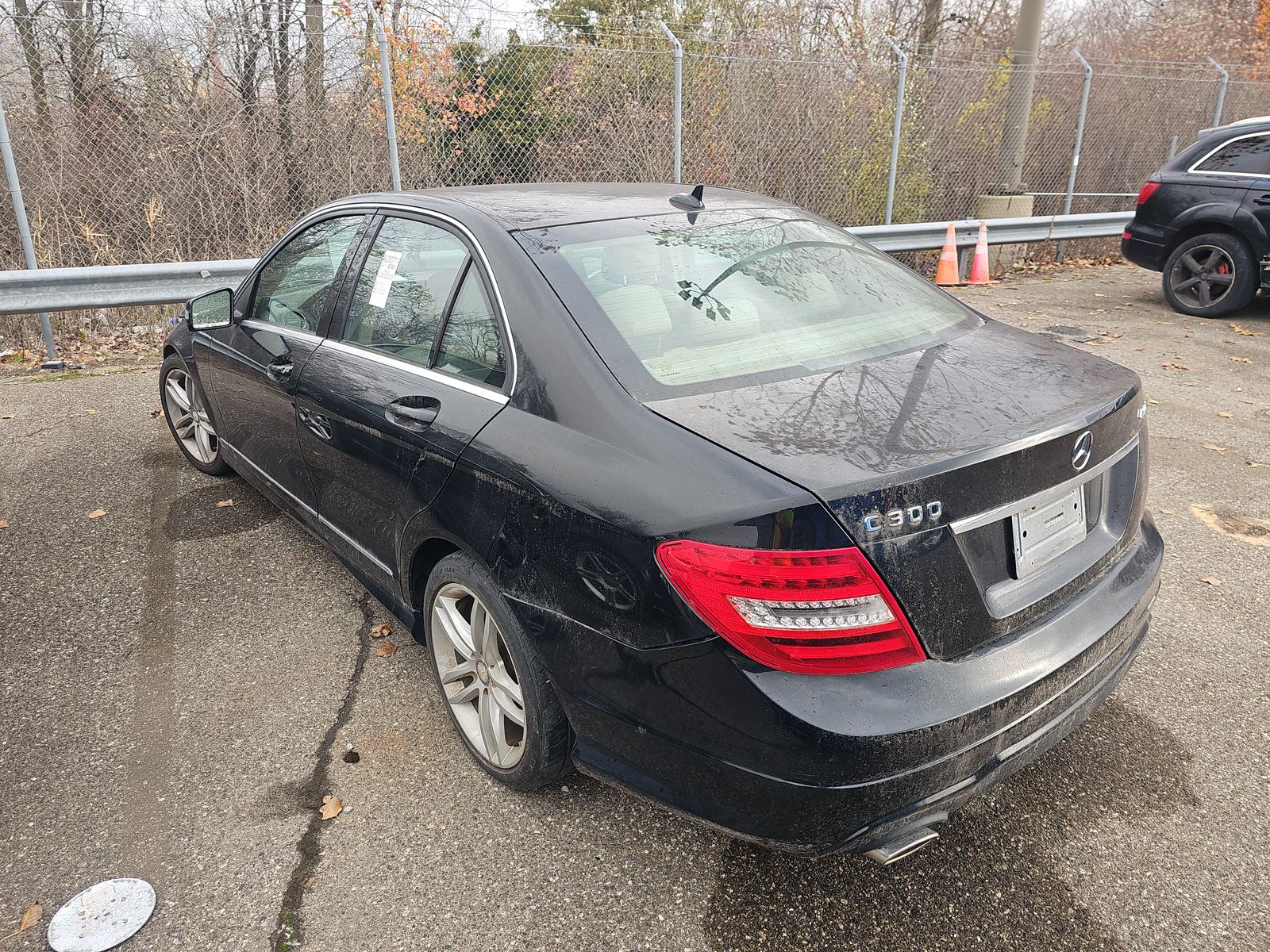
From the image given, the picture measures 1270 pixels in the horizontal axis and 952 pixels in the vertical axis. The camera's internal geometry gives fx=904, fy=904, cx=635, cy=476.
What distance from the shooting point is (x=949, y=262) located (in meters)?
9.86

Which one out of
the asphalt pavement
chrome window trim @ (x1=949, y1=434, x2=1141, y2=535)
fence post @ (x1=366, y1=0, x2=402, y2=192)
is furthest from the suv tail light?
chrome window trim @ (x1=949, y1=434, x2=1141, y2=535)

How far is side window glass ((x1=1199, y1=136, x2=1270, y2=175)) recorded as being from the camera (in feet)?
25.8

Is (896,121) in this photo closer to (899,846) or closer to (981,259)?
(981,259)

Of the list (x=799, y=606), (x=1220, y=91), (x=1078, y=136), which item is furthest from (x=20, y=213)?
(x=1220, y=91)

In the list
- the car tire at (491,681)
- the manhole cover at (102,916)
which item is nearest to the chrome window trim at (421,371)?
the car tire at (491,681)

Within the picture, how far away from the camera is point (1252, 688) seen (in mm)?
3039

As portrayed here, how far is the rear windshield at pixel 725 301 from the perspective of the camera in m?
2.31

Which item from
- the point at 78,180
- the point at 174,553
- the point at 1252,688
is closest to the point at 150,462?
the point at 174,553

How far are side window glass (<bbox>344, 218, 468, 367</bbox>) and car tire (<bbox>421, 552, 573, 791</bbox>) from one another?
28.4 inches

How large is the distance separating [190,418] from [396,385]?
2738 millimetres

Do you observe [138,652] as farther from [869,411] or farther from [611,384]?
[869,411]

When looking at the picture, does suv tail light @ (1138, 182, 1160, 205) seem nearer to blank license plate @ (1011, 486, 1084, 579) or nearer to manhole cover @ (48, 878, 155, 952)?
blank license plate @ (1011, 486, 1084, 579)

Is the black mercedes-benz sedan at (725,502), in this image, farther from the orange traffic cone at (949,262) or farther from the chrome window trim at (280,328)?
the orange traffic cone at (949,262)

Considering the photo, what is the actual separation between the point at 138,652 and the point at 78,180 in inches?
238
